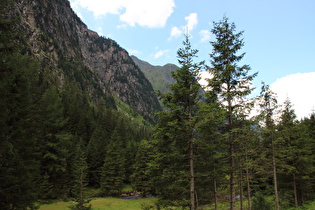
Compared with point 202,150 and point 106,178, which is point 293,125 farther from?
point 106,178

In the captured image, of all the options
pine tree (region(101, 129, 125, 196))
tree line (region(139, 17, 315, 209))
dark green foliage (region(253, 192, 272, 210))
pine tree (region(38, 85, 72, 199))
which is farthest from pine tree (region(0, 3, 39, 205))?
pine tree (region(101, 129, 125, 196))

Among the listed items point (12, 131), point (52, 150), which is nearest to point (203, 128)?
point (12, 131)

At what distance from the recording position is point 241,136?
508 inches

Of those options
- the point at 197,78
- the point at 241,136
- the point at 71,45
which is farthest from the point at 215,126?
the point at 71,45

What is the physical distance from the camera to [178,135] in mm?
12719

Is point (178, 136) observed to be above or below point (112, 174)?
above

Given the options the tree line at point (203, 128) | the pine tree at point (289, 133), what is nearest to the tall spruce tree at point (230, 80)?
the tree line at point (203, 128)

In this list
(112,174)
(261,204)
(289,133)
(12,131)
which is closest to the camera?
(12,131)

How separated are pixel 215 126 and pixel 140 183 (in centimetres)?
4105

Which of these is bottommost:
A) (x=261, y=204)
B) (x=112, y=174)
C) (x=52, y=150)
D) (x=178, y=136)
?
(x=112, y=174)

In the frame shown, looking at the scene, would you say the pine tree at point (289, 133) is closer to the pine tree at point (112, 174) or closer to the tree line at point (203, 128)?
the tree line at point (203, 128)

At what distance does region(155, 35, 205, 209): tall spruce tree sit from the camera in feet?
41.7

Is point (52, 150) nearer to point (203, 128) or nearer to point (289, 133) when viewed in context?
point (203, 128)

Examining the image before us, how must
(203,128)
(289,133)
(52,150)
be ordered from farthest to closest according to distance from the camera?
(52,150), (289,133), (203,128)
